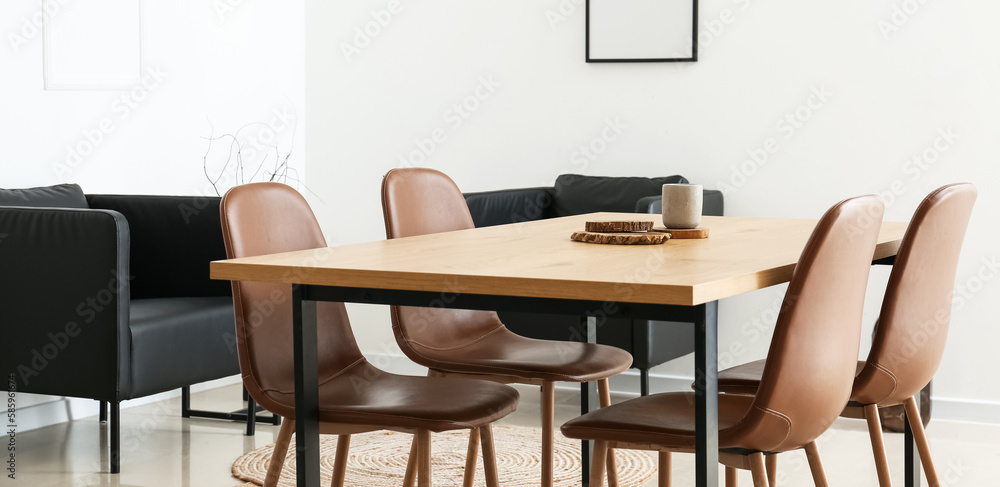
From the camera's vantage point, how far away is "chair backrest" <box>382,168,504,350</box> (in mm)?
2439

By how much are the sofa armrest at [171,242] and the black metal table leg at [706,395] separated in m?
2.61

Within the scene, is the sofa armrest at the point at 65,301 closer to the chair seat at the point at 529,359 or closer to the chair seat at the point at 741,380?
the chair seat at the point at 529,359

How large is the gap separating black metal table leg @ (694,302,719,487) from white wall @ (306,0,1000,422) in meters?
2.84

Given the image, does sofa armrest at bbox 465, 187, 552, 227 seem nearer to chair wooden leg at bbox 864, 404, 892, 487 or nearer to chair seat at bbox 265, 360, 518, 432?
chair seat at bbox 265, 360, 518, 432

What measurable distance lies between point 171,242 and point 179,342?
0.58 metres

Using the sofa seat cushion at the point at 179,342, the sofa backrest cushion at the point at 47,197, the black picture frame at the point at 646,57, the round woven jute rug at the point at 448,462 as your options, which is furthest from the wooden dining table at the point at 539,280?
the black picture frame at the point at 646,57

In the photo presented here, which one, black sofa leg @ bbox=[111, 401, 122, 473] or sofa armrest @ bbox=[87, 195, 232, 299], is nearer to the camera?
black sofa leg @ bbox=[111, 401, 122, 473]

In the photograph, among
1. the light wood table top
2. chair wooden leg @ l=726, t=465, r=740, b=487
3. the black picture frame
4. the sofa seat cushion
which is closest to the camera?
the light wood table top

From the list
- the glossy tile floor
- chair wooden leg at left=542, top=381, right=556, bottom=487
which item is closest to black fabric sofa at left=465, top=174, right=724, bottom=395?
the glossy tile floor

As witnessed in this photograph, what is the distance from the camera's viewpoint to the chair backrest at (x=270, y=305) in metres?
1.92

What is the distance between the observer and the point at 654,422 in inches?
67.9

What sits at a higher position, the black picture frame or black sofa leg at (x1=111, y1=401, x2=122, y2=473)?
the black picture frame

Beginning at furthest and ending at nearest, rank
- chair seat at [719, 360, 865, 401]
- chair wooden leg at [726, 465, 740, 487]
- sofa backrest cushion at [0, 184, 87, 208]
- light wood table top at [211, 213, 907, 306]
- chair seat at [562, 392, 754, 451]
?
sofa backrest cushion at [0, 184, 87, 208], chair wooden leg at [726, 465, 740, 487], chair seat at [719, 360, 865, 401], chair seat at [562, 392, 754, 451], light wood table top at [211, 213, 907, 306]

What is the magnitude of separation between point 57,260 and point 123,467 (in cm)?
68
